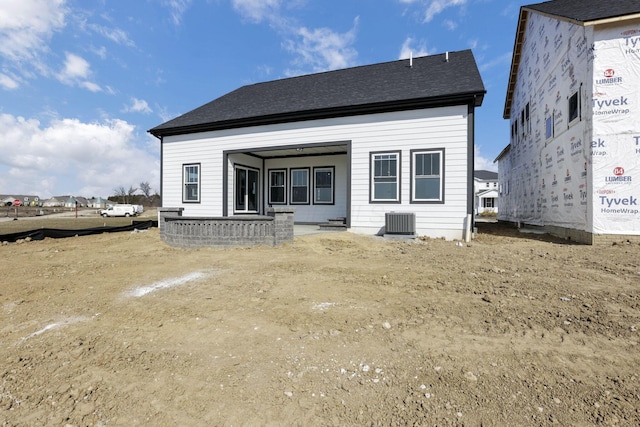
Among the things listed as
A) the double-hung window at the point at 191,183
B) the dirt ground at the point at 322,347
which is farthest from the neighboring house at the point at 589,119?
the double-hung window at the point at 191,183

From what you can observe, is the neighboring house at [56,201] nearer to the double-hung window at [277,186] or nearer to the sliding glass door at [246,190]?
the sliding glass door at [246,190]

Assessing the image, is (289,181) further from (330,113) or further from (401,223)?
(401,223)

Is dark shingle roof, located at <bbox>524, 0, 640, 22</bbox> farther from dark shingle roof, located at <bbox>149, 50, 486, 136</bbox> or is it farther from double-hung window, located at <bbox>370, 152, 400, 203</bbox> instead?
double-hung window, located at <bbox>370, 152, 400, 203</bbox>

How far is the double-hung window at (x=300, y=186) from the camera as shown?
1344 centimetres

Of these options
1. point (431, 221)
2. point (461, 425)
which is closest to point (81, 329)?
point (461, 425)

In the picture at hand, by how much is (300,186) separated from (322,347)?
1127cm

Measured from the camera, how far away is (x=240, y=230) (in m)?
7.73

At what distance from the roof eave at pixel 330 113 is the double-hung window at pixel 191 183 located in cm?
158

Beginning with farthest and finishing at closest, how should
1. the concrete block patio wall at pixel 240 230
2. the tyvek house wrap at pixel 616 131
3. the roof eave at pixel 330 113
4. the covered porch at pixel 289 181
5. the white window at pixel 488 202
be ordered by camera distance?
the white window at pixel 488 202 → the covered porch at pixel 289 181 → the roof eave at pixel 330 113 → the concrete block patio wall at pixel 240 230 → the tyvek house wrap at pixel 616 131

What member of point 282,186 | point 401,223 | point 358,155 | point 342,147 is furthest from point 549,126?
point 282,186

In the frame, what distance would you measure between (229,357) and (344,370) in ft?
3.07

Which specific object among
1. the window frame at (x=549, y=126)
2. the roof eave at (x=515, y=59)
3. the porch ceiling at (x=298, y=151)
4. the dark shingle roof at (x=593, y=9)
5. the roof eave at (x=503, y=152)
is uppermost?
the roof eave at (x=515, y=59)

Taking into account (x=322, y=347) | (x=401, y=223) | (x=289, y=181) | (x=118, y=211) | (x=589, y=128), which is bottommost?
(x=322, y=347)

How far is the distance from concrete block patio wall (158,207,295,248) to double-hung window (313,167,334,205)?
17.5 ft
